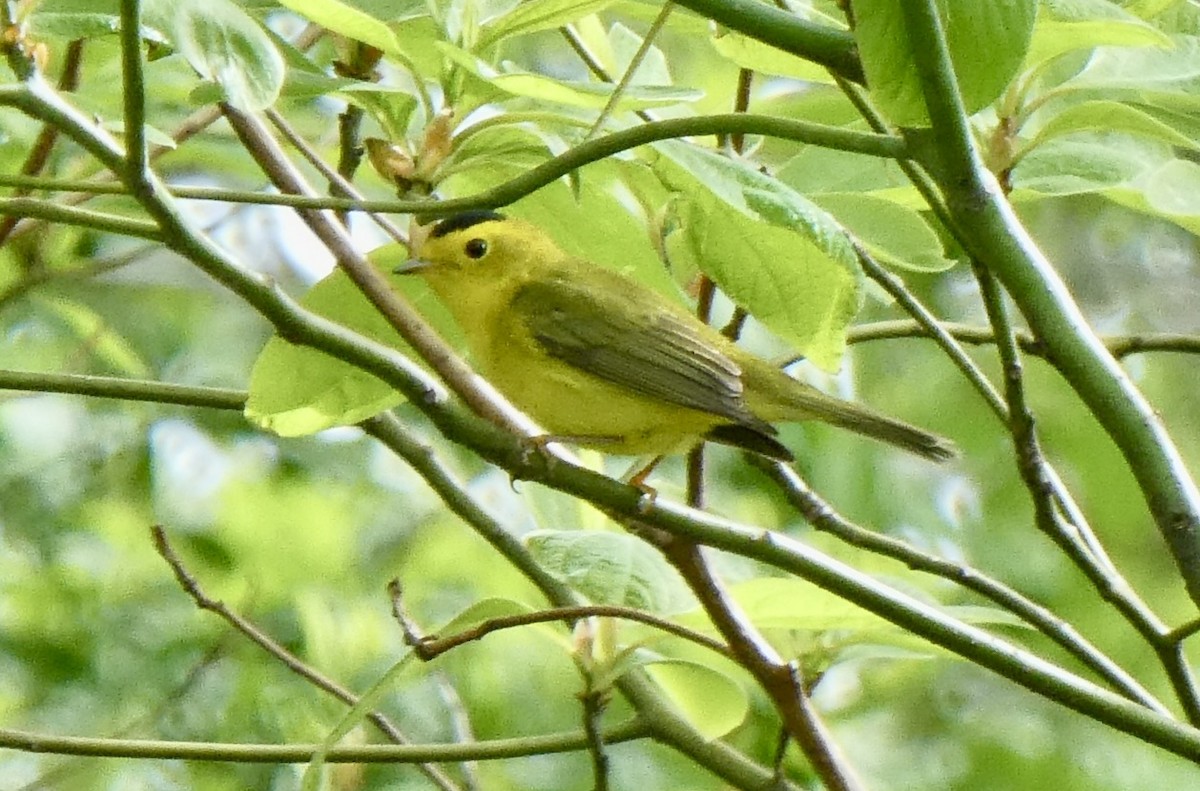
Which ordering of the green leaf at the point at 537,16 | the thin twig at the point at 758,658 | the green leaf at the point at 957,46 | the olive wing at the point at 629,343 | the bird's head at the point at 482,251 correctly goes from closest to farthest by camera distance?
the green leaf at the point at 957,46 → the green leaf at the point at 537,16 → the thin twig at the point at 758,658 → the olive wing at the point at 629,343 → the bird's head at the point at 482,251

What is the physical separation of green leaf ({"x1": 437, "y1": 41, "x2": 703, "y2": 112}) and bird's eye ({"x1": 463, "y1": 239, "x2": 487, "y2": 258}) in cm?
140

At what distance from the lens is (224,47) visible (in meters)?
1.20

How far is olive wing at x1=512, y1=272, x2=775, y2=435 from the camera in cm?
245

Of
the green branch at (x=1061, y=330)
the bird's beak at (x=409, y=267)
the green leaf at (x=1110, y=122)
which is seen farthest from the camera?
the bird's beak at (x=409, y=267)

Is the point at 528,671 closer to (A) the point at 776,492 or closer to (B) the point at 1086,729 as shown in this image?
(A) the point at 776,492

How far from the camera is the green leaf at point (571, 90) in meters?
1.30

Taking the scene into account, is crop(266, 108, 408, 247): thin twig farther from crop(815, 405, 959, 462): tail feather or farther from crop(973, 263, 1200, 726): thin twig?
crop(815, 405, 959, 462): tail feather

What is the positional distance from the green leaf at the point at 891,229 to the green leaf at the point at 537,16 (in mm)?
307

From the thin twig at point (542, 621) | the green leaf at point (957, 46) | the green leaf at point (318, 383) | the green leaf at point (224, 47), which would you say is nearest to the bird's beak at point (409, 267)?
the green leaf at point (318, 383)

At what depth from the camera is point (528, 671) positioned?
10.8 feet

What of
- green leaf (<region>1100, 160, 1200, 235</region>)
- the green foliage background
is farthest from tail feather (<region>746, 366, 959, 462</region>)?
green leaf (<region>1100, 160, 1200, 235</region>)

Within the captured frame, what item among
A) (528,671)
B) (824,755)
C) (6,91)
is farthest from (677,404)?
(6,91)

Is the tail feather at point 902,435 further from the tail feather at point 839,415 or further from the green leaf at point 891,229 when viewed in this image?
the green leaf at point 891,229

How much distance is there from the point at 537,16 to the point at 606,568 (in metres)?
0.50
